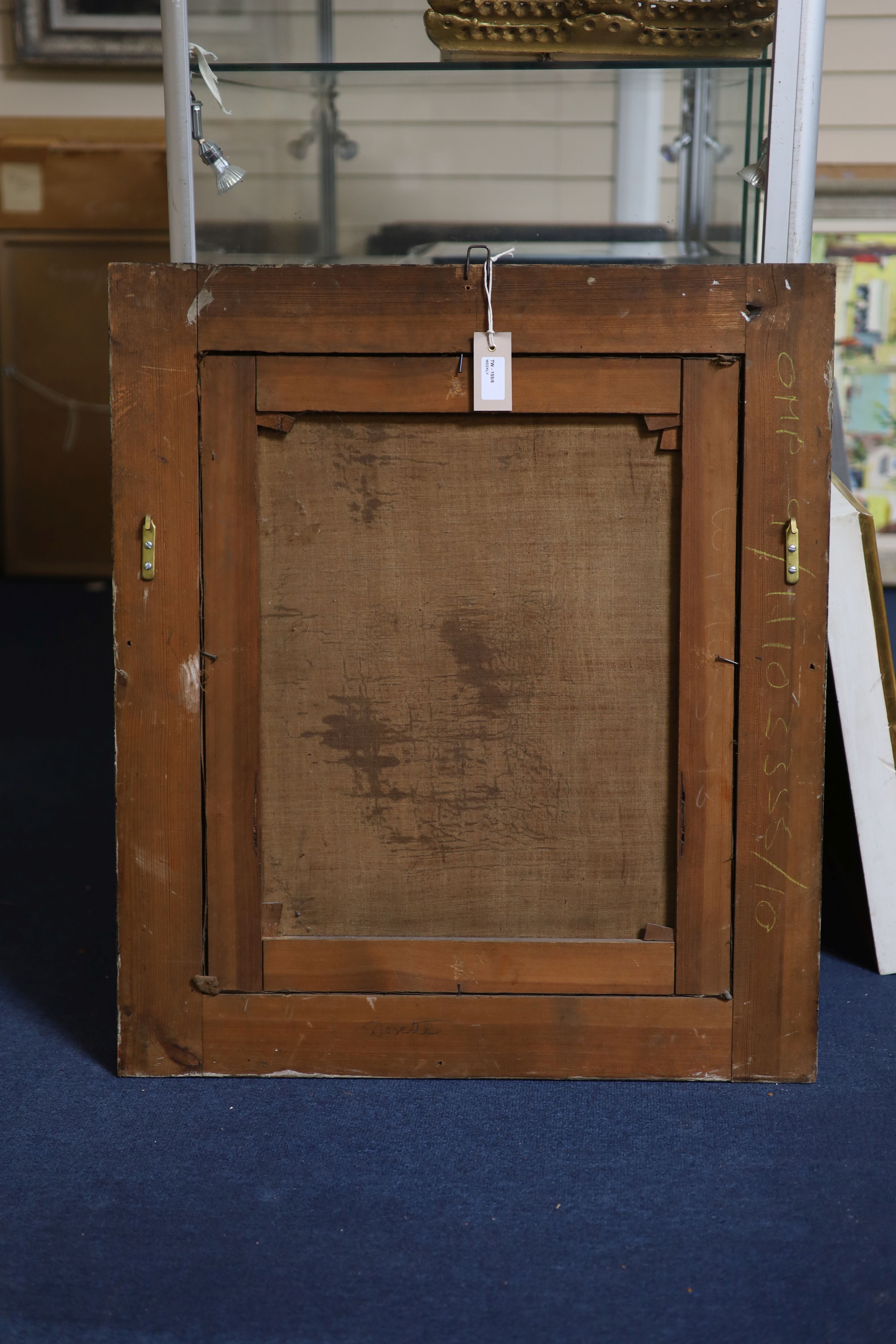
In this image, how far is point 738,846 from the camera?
133 centimetres

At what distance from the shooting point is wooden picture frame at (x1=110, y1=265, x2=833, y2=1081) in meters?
1.28

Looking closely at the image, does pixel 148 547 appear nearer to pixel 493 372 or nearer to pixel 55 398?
pixel 493 372

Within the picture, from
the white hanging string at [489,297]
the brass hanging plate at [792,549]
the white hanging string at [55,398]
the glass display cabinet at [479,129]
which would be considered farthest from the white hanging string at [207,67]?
the white hanging string at [55,398]

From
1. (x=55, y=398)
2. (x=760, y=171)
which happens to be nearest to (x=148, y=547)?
(x=760, y=171)

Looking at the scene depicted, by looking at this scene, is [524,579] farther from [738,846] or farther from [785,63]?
[785,63]

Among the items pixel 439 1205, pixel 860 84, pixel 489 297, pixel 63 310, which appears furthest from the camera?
pixel 63 310

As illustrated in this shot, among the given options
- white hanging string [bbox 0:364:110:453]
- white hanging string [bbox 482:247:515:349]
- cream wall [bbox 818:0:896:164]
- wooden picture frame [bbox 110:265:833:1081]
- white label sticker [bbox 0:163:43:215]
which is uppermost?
cream wall [bbox 818:0:896:164]

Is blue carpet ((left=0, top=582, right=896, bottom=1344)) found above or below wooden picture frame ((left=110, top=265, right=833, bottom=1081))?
below

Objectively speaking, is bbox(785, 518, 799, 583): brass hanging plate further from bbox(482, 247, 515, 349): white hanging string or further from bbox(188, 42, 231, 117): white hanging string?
bbox(188, 42, 231, 117): white hanging string

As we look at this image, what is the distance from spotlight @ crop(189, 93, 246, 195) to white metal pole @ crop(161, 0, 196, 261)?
0.01m

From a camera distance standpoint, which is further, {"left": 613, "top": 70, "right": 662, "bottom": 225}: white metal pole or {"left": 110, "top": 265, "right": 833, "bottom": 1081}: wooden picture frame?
{"left": 613, "top": 70, "right": 662, "bottom": 225}: white metal pole

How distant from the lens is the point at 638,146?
1.76 m

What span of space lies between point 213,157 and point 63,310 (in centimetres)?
293

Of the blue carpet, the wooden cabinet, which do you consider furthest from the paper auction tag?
the wooden cabinet
